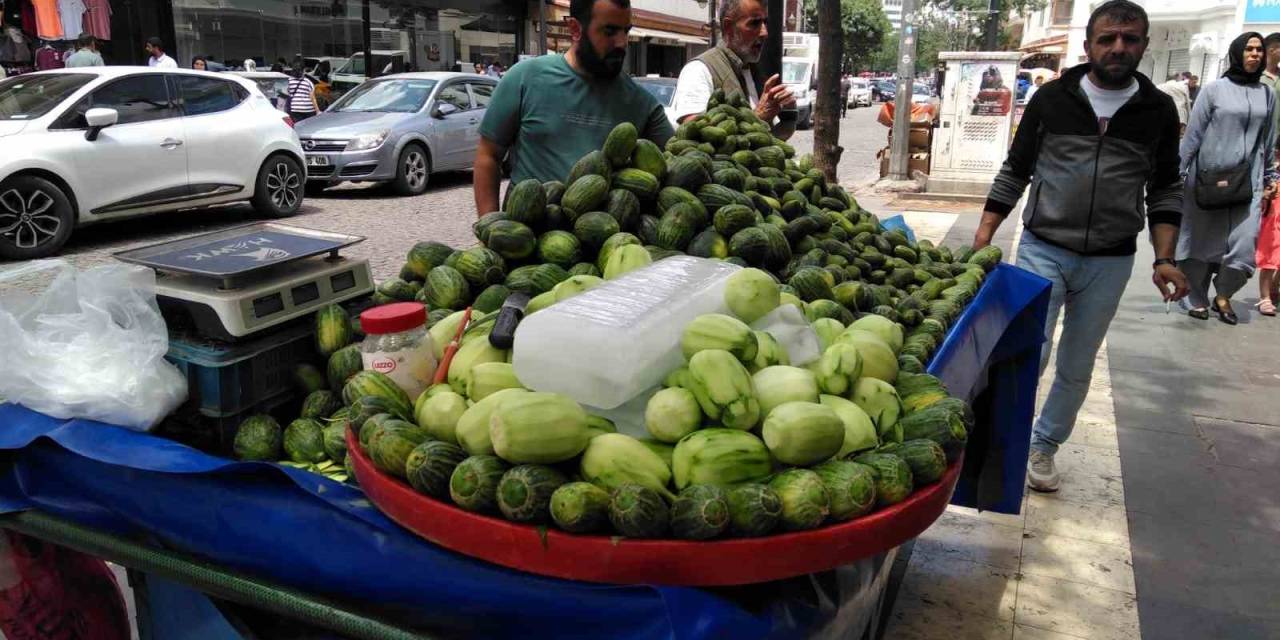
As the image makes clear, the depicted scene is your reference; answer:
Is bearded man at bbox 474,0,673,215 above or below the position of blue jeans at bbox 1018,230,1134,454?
above

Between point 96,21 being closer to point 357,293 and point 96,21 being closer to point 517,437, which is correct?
point 357,293

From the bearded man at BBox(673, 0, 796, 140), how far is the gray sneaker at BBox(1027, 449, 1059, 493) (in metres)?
1.99

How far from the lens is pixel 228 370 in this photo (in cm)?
201

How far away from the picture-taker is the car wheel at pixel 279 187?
10.6m

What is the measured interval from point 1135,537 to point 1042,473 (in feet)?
1.61

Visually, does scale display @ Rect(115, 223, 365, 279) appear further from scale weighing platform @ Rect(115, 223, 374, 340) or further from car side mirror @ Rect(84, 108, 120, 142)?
car side mirror @ Rect(84, 108, 120, 142)

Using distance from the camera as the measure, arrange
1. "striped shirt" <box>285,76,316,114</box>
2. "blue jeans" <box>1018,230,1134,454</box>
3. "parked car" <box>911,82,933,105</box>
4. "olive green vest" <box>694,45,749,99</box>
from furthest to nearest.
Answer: "parked car" <box>911,82,933,105</box> → "striped shirt" <box>285,76,316,114</box> → "olive green vest" <box>694,45,749,99</box> → "blue jeans" <box>1018,230,1134,454</box>

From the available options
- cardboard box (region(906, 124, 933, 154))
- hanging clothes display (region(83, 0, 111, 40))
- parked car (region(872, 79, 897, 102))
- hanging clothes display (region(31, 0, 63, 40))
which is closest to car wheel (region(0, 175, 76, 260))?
hanging clothes display (region(31, 0, 63, 40))

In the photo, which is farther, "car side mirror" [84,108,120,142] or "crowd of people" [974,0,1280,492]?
"car side mirror" [84,108,120,142]

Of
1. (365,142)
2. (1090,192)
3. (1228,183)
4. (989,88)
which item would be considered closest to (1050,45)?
(989,88)

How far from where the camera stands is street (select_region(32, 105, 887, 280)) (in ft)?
28.8

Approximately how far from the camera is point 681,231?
8.15 feet

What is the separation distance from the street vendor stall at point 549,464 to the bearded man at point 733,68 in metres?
2.19

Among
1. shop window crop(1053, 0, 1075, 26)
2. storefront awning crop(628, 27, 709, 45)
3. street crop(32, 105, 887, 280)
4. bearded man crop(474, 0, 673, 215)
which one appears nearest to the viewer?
bearded man crop(474, 0, 673, 215)
